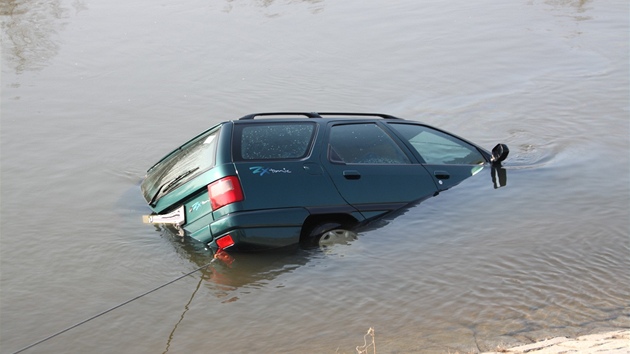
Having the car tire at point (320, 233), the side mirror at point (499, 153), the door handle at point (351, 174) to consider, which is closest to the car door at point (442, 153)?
the side mirror at point (499, 153)

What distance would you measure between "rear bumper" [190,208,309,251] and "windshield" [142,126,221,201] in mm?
547

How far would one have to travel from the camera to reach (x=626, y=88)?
15.0 metres

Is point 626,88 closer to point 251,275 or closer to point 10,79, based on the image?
point 251,275

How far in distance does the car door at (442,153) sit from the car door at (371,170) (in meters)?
0.18

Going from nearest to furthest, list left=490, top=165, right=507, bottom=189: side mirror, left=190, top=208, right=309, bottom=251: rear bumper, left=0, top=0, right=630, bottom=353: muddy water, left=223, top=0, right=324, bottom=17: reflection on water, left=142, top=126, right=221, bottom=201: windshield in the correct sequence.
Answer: left=0, top=0, right=630, bottom=353: muddy water → left=190, top=208, right=309, bottom=251: rear bumper → left=142, top=126, right=221, bottom=201: windshield → left=490, top=165, right=507, bottom=189: side mirror → left=223, top=0, right=324, bottom=17: reflection on water

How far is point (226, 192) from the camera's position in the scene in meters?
7.30

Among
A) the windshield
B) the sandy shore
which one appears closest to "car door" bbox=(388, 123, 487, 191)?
the windshield

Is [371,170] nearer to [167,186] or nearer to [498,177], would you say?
[167,186]

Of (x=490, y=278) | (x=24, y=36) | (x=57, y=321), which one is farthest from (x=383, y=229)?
(x=24, y=36)

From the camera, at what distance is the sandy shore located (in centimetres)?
524

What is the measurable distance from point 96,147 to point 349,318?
→ 644 centimetres

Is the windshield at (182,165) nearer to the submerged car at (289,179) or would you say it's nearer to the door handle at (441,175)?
the submerged car at (289,179)

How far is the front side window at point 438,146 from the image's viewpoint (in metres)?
8.81

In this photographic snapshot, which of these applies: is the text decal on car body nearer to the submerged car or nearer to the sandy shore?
the submerged car
